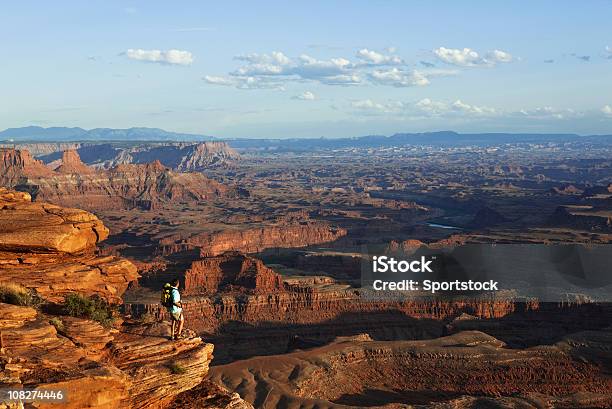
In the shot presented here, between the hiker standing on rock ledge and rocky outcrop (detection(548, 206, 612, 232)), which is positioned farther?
rocky outcrop (detection(548, 206, 612, 232))

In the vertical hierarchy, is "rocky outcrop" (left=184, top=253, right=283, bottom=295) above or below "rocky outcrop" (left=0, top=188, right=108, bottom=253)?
below

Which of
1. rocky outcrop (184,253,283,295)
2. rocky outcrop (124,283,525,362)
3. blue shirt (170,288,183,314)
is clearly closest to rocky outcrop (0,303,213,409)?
blue shirt (170,288,183,314)

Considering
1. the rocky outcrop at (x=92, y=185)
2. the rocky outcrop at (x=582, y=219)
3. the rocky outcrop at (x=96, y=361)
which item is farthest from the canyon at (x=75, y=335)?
the rocky outcrop at (x=92, y=185)

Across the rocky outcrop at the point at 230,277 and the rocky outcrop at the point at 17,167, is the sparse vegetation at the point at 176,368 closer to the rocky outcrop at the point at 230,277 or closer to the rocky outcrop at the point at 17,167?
the rocky outcrop at the point at 230,277

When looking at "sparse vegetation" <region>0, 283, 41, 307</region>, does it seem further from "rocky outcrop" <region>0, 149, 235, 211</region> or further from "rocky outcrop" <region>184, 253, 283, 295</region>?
"rocky outcrop" <region>0, 149, 235, 211</region>

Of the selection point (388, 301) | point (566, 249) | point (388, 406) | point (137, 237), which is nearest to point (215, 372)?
point (388, 406)

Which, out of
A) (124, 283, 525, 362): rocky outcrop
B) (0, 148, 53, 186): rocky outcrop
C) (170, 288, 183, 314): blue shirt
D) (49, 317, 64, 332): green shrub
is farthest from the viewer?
(0, 148, 53, 186): rocky outcrop

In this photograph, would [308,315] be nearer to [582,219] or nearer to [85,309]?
[85,309]
